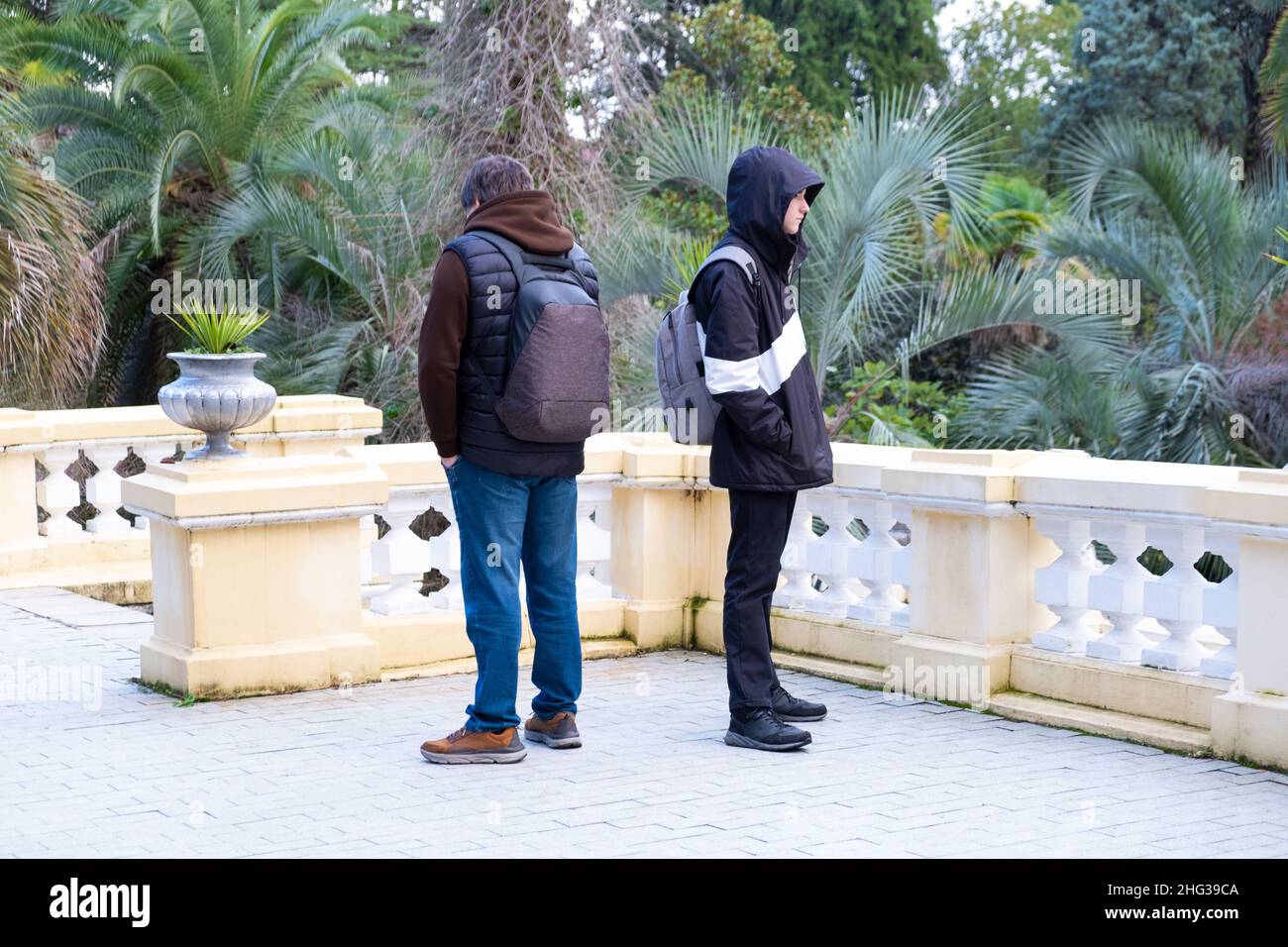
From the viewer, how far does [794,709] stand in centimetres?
586

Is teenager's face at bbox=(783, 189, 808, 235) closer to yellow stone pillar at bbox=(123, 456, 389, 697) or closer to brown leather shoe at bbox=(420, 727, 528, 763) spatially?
brown leather shoe at bbox=(420, 727, 528, 763)

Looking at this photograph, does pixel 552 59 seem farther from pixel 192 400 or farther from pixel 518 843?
pixel 518 843

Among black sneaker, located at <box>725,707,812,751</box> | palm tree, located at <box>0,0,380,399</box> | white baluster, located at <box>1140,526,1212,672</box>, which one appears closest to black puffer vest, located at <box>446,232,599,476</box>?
black sneaker, located at <box>725,707,812,751</box>

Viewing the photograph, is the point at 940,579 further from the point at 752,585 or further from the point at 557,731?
the point at 557,731

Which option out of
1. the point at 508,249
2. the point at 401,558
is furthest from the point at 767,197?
the point at 401,558

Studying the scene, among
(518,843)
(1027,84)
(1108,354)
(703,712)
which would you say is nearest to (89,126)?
(1108,354)

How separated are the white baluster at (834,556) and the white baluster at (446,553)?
131cm

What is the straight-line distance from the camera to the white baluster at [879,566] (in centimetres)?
671

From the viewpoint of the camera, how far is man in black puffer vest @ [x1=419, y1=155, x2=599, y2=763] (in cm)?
521

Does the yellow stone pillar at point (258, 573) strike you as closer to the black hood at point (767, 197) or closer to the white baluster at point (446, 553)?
the white baluster at point (446, 553)

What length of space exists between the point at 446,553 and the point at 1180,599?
3.05 m

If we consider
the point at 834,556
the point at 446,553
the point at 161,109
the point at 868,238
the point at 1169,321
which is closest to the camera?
the point at 834,556

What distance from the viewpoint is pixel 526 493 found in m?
5.36

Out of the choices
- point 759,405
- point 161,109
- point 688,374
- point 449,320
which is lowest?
point 759,405
